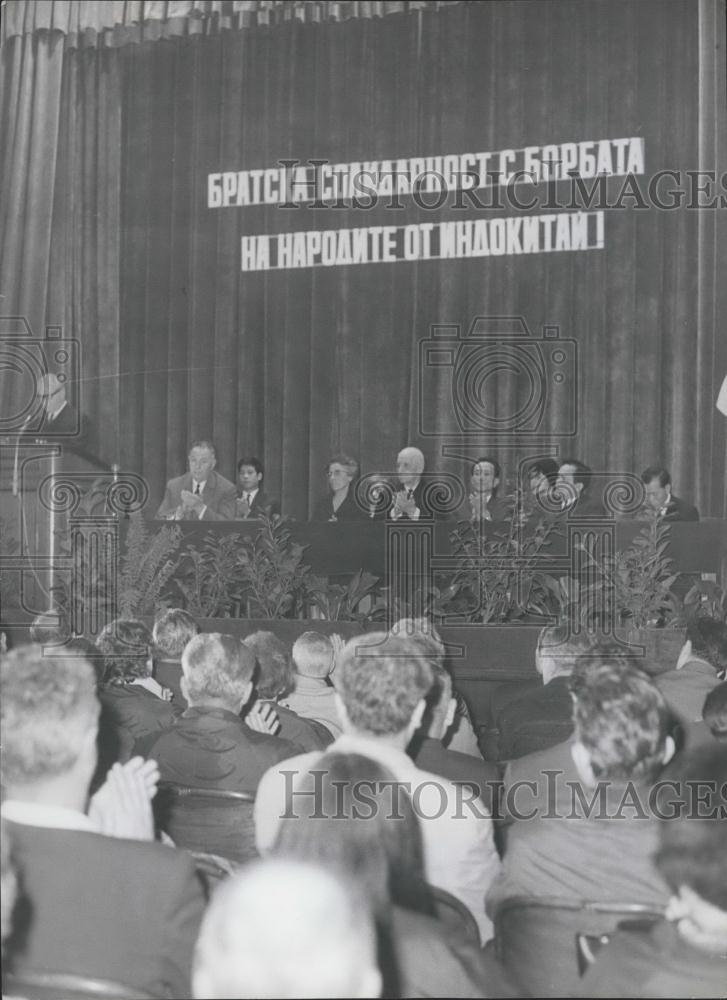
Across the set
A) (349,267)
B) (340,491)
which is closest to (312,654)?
(340,491)

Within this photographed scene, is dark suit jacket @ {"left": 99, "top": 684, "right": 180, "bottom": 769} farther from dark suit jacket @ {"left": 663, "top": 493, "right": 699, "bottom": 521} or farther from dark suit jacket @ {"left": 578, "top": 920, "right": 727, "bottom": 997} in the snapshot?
dark suit jacket @ {"left": 663, "top": 493, "right": 699, "bottom": 521}

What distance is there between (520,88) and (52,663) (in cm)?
771

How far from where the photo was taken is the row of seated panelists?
5.59 ft

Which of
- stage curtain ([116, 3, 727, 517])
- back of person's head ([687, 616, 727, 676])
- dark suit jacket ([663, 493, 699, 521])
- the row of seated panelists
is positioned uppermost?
stage curtain ([116, 3, 727, 517])

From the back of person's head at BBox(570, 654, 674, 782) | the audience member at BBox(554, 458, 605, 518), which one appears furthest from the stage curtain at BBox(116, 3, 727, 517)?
the back of person's head at BBox(570, 654, 674, 782)

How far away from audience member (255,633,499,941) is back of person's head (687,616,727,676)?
1728 mm

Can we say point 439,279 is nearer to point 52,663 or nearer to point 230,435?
point 230,435

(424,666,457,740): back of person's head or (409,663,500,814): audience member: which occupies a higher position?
(424,666,457,740): back of person's head

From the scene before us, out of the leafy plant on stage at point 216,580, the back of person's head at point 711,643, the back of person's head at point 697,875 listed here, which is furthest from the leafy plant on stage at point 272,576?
the back of person's head at point 697,875

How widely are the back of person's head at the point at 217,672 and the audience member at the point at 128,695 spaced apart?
379mm

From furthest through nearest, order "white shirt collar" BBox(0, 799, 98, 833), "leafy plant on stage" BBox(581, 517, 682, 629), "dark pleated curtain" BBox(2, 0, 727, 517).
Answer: "dark pleated curtain" BBox(2, 0, 727, 517), "leafy plant on stage" BBox(581, 517, 682, 629), "white shirt collar" BBox(0, 799, 98, 833)

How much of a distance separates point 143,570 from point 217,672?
286cm

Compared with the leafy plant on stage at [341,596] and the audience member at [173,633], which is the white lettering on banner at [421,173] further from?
the audience member at [173,633]

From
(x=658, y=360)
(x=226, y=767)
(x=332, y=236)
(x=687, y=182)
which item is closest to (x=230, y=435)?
(x=332, y=236)
